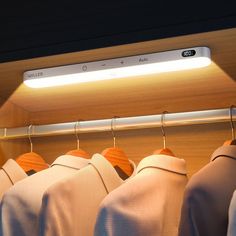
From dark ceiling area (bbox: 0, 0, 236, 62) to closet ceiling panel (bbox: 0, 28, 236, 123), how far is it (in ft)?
0.05

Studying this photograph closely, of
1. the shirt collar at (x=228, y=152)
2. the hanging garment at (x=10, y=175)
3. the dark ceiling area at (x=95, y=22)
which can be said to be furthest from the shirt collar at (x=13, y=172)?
the shirt collar at (x=228, y=152)

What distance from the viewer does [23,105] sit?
115cm

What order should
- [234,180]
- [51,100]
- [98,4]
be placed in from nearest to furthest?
[234,180]
[98,4]
[51,100]

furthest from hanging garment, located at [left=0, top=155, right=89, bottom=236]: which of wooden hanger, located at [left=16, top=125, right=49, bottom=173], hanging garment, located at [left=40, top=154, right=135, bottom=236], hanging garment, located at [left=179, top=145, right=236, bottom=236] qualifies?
hanging garment, located at [left=179, top=145, right=236, bottom=236]

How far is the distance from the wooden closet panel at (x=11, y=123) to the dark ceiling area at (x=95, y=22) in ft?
0.92

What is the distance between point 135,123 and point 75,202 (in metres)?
0.22

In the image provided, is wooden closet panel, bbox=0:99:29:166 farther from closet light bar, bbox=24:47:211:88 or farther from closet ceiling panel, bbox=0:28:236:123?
closet light bar, bbox=24:47:211:88

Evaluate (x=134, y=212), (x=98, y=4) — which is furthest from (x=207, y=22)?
(x=134, y=212)

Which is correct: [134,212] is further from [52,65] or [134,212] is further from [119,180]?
[52,65]

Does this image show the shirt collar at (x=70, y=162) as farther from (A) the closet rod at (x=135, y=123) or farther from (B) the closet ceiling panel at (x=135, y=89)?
(B) the closet ceiling panel at (x=135, y=89)

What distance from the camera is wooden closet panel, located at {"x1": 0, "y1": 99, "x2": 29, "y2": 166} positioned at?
3.60ft

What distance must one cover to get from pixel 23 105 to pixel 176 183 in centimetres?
52

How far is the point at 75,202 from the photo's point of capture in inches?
29.4

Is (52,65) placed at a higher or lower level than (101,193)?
higher
